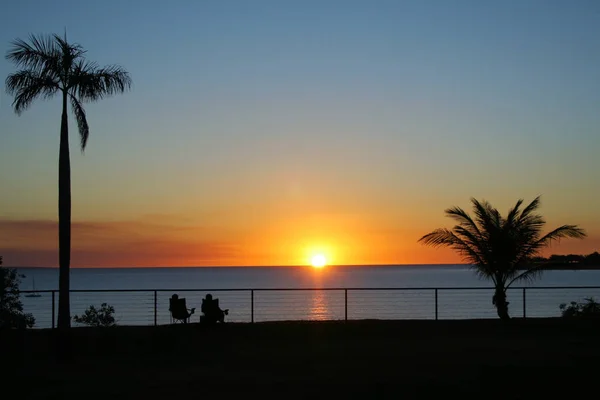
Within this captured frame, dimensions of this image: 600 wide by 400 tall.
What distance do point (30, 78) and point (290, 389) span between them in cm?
975

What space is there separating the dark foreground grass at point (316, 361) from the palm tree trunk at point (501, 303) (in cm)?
126

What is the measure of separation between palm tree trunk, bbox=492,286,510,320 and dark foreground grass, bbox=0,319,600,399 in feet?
4.12

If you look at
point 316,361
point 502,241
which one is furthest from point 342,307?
A: point 316,361

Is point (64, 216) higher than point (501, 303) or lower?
higher

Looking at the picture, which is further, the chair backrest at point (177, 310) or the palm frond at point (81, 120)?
the chair backrest at point (177, 310)

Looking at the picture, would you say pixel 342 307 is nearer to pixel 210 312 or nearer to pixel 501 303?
pixel 501 303

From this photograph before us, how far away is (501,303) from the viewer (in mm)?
23703

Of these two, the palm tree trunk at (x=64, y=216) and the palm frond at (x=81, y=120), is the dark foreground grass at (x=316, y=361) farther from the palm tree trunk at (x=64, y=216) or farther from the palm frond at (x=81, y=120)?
the palm frond at (x=81, y=120)

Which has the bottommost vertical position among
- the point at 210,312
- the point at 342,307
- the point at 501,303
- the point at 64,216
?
the point at 342,307

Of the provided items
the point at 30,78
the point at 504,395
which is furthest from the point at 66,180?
the point at 504,395

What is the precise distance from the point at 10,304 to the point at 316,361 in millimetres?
14941

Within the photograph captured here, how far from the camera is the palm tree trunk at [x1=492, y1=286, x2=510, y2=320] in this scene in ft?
77.2

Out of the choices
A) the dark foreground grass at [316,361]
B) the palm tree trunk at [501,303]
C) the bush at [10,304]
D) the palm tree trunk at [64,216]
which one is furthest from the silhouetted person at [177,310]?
the palm tree trunk at [501,303]

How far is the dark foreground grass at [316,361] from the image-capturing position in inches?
469
